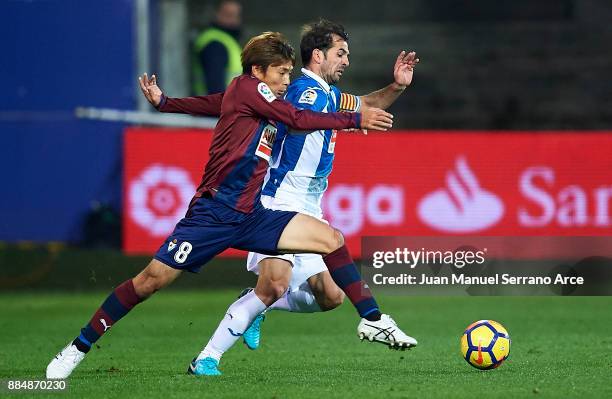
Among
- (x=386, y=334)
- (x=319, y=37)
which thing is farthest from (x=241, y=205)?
(x=319, y=37)

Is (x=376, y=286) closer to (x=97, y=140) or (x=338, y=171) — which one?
(x=338, y=171)

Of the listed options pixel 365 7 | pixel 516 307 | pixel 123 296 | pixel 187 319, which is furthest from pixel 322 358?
pixel 365 7

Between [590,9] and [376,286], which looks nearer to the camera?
[376,286]

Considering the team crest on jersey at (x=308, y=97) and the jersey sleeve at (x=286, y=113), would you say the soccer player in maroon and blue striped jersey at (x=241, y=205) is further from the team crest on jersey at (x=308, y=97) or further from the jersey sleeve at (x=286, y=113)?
the team crest on jersey at (x=308, y=97)

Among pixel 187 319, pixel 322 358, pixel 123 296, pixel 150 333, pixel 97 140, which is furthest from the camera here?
pixel 97 140

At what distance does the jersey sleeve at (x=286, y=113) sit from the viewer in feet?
23.7

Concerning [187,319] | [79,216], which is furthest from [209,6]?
[187,319]

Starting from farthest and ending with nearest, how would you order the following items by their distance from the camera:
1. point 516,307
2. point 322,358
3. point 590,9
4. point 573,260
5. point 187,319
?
point 590,9 < point 573,260 < point 516,307 < point 187,319 < point 322,358

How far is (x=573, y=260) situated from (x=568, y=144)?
1.22 meters

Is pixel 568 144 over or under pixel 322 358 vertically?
over

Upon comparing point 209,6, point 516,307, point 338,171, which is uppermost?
point 209,6

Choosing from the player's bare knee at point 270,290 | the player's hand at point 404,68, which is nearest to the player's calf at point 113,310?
the player's bare knee at point 270,290

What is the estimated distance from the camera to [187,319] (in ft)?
38.3

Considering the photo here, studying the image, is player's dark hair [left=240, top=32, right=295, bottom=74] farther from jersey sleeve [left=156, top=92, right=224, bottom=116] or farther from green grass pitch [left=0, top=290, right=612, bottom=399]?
green grass pitch [left=0, top=290, right=612, bottom=399]
